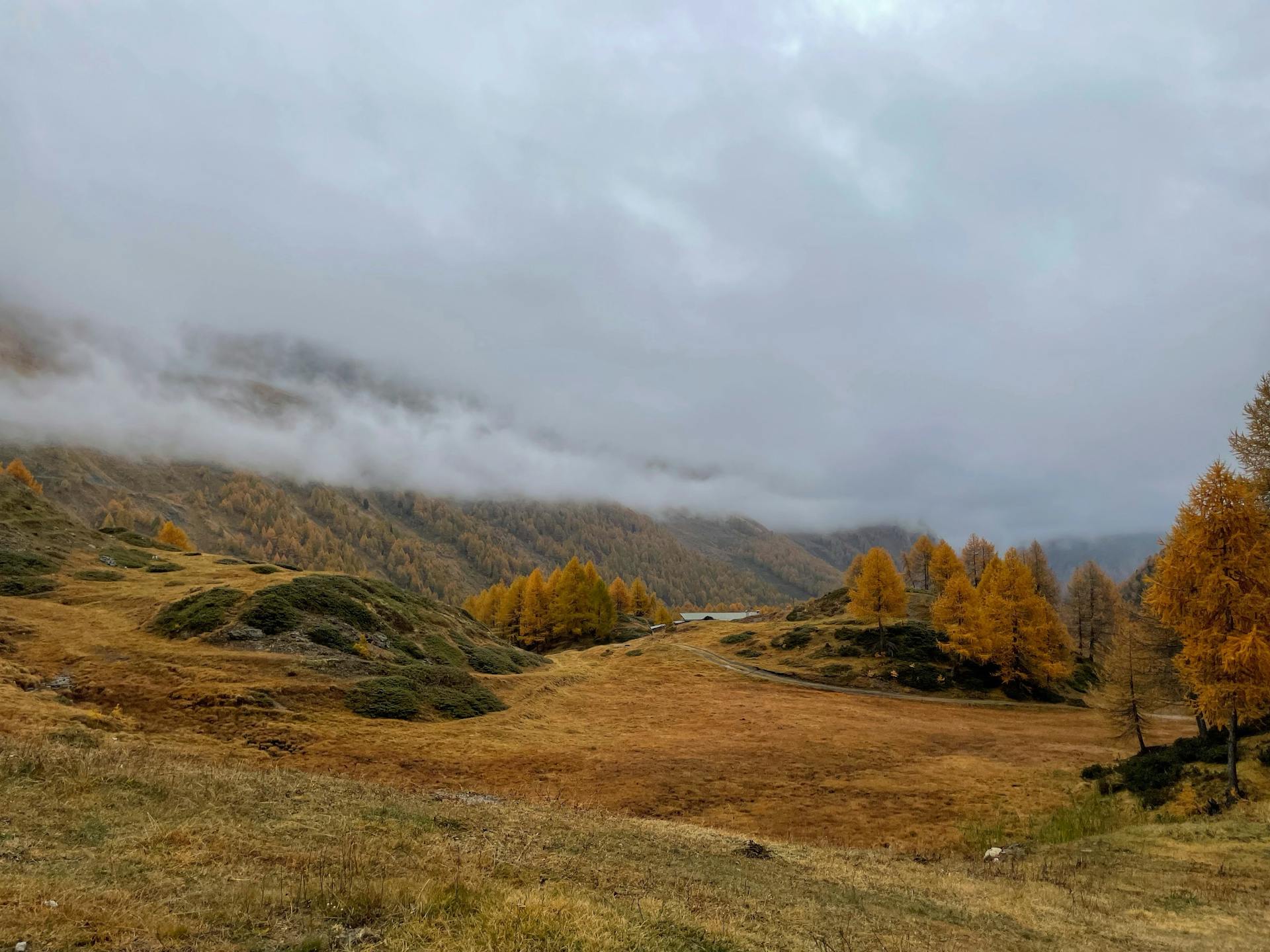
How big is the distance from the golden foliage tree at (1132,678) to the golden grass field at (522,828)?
370 cm

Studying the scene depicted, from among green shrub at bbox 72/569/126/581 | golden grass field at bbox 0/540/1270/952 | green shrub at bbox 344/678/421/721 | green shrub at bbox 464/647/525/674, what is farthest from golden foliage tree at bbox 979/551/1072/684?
green shrub at bbox 72/569/126/581

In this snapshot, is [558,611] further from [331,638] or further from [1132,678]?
[1132,678]

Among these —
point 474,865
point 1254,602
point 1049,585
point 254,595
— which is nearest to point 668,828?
point 474,865

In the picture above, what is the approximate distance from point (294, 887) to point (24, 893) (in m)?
3.03

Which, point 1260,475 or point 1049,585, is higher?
point 1260,475

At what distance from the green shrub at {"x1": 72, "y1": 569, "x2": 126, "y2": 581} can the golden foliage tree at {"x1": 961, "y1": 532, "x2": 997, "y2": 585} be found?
118169mm

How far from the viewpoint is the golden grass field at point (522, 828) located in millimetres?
8445

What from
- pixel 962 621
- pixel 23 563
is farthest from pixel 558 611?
pixel 23 563

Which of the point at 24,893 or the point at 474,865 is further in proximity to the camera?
the point at 474,865

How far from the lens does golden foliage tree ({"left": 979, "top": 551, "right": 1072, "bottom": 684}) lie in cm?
6225

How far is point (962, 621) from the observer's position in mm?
67312

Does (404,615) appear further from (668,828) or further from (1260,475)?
(1260,475)

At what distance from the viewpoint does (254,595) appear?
4306 centimetres

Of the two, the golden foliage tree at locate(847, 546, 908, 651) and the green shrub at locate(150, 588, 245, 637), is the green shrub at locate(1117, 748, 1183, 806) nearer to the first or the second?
the golden foliage tree at locate(847, 546, 908, 651)
